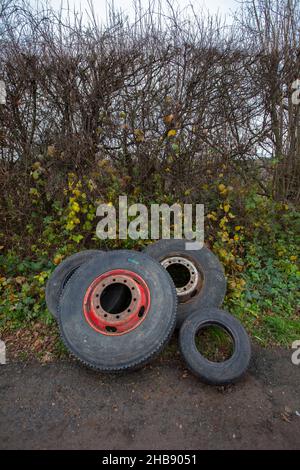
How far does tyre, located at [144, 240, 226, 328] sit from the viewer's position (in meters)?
3.53

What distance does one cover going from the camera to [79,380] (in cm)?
288

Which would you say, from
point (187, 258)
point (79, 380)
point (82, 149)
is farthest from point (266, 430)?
point (82, 149)

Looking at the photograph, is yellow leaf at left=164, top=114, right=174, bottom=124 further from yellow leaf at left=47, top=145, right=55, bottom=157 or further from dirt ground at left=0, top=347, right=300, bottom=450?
dirt ground at left=0, top=347, right=300, bottom=450

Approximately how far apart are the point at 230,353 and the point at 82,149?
313 cm

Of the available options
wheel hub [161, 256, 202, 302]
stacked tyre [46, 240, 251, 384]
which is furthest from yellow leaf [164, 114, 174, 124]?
stacked tyre [46, 240, 251, 384]

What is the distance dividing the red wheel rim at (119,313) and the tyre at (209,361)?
493mm

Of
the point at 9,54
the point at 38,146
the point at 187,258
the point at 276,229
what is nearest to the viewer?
the point at 187,258

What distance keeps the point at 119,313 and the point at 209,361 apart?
0.95 metres

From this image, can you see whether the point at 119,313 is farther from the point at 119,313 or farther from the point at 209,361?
the point at 209,361

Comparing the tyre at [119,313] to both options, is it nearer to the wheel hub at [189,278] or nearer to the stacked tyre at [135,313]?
the stacked tyre at [135,313]

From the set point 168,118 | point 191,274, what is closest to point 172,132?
point 168,118

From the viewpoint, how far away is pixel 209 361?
9.37 ft

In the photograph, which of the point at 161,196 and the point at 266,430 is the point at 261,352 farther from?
the point at 161,196

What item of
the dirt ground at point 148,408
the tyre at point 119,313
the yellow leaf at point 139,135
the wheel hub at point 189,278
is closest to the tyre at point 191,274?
the wheel hub at point 189,278
